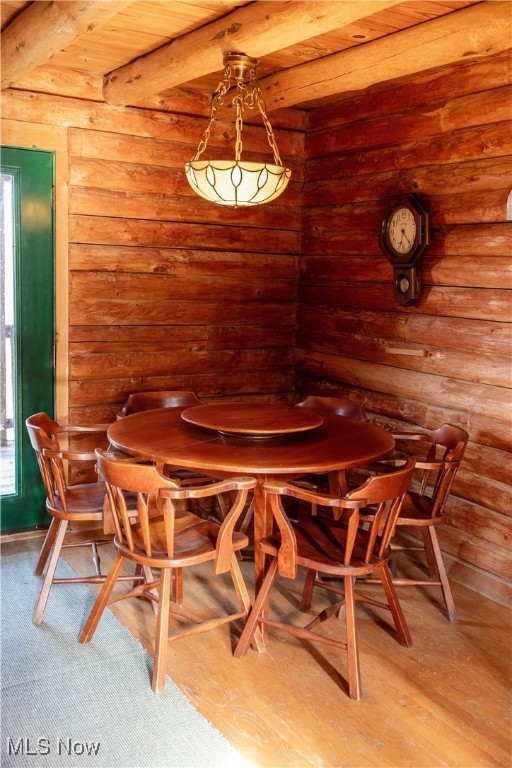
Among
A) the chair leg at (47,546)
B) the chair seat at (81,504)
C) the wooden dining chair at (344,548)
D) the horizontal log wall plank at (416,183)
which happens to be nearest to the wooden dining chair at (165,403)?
the chair seat at (81,504)

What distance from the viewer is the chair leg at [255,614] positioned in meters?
3.06

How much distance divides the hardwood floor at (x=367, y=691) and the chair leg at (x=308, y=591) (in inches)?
4.2

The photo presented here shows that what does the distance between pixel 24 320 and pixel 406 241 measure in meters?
2.15

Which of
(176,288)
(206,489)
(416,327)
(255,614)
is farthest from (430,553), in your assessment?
(176,288)

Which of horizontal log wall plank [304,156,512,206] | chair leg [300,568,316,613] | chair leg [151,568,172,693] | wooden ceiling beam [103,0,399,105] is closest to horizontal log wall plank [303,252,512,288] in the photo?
horizontal log wall plank [304,156,512,206]

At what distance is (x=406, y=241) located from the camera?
4.09 metres

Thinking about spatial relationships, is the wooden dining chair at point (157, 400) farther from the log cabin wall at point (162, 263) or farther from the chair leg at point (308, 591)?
the chair leg at point (308, 591)

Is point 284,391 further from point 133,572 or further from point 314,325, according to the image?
point 133,572

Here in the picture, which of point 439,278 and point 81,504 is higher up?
point 439,278

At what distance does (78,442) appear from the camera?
4.45 metres

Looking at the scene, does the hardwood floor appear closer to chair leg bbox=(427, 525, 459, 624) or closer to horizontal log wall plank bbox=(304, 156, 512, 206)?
chair leg bbox=(427, 525, 459, 624)

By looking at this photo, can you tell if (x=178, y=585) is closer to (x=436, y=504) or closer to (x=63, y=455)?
(x=63, y=455)

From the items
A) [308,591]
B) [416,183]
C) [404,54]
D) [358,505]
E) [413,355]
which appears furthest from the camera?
[413,355]

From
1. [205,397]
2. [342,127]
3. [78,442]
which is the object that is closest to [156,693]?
[78,442]
